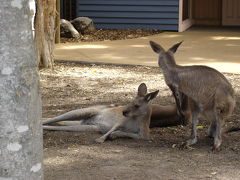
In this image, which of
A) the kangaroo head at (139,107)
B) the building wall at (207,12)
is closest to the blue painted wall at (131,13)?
the building wall at (207,12)

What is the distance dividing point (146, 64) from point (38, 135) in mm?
8378

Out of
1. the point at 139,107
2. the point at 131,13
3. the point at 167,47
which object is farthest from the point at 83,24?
the point at 139,107

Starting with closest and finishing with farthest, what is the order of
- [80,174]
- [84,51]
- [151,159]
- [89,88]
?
[80,174], [151,159], [89,88], [84,51]

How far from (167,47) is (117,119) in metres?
6.63

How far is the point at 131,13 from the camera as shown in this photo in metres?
16.5

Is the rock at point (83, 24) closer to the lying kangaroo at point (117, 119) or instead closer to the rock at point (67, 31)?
the rock at point (67, 31)

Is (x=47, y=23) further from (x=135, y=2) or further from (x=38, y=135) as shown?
(x=38, y=135)

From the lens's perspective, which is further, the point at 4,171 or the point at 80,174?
the point at 80,174

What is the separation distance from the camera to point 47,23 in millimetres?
10375

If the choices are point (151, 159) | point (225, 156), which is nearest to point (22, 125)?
point (151, 159)

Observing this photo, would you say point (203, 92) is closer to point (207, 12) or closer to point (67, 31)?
point (67, 31)

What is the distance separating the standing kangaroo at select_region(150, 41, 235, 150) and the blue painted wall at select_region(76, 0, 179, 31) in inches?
406

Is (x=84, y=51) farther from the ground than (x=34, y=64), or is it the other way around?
(x=34, y=64)

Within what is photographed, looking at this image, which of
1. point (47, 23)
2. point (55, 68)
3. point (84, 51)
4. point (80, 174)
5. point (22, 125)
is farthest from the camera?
point (84, 51)
